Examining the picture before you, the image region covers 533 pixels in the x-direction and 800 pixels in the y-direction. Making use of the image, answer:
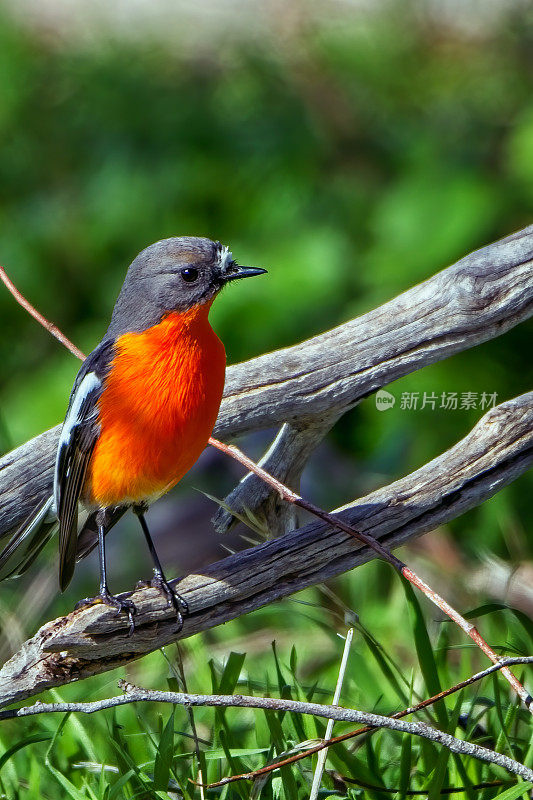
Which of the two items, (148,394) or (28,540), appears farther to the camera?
(28,540)

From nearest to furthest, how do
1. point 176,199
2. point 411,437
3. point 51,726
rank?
point 51,726 < point 411,437 < point 176,199

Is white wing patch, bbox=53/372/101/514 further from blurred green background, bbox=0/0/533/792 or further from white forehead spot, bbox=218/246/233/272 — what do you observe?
blurred green background, bbox=0/0/533/792

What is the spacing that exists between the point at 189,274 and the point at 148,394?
1.04 feet

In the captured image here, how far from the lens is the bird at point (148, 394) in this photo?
2338 mm

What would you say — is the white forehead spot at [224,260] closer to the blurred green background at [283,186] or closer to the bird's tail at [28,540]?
the bird's tail at [28,540]

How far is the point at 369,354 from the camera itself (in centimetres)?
259

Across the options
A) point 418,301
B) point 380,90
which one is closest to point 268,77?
point 380,90

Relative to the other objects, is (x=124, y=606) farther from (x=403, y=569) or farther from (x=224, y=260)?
(x=224, y=260)

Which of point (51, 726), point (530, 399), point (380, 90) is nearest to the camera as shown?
point (530, 399)

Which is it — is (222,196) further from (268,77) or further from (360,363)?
(360,363)

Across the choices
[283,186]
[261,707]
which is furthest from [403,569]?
[283,186]

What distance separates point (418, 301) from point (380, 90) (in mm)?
3498

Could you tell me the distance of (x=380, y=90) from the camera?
18.9 ft

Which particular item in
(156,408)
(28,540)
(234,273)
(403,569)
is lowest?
(403,569)
